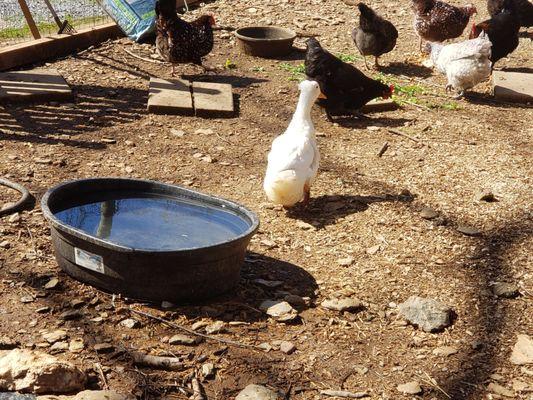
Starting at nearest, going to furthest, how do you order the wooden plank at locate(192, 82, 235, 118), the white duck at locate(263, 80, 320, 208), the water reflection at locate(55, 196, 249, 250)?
the water reflection at locate(55, 196, 249, 250) → the white duck at locate(263, 80, 320, 208) → the wooden plank at locate(192, 82, 235, 118)

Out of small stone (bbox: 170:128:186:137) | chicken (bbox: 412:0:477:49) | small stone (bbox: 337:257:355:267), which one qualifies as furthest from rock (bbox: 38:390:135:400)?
chicken (bbox: 412:0:477:49)

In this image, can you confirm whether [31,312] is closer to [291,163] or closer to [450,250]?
[291,163]

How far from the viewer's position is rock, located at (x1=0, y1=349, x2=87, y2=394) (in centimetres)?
284

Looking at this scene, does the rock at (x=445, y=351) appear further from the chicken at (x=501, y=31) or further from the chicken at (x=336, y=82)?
the chicken at (x=501, y=31)

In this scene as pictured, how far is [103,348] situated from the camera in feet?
10.6

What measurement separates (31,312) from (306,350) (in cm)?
129

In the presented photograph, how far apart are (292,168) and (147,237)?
1.09 metres

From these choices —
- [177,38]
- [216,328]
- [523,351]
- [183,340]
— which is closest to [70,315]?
[183,340]

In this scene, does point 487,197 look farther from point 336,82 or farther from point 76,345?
point 76,345

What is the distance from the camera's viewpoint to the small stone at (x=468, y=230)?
14.8 feet

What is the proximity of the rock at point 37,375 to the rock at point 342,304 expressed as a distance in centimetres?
133

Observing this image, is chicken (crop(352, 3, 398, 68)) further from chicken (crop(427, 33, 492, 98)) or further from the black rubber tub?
the black rubber tub

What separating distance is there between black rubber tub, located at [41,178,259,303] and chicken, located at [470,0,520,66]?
484 centimetres

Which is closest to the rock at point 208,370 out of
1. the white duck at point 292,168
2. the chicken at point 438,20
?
the white duck at point 292,168
